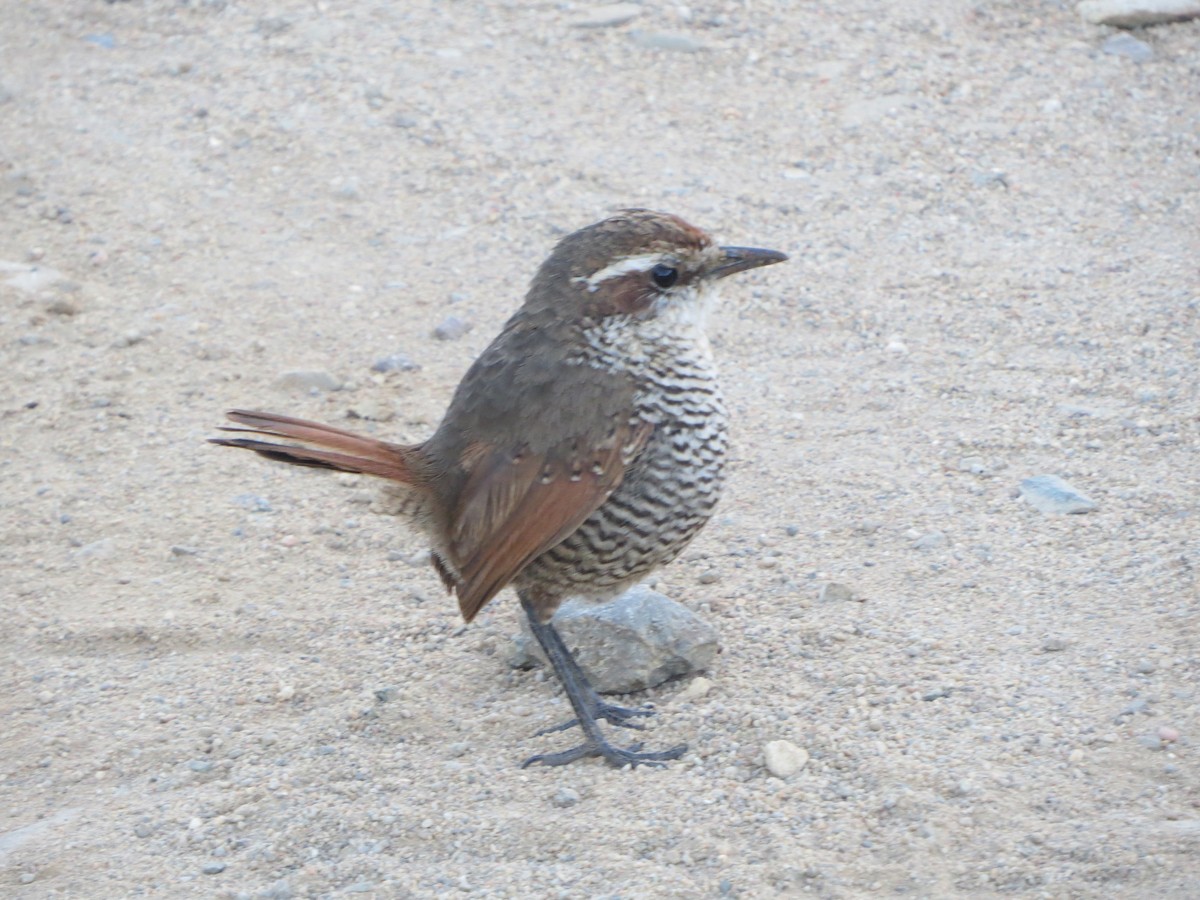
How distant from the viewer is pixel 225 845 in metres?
4.10

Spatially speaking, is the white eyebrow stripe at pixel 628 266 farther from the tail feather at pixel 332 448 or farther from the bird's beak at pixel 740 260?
the tail feather at pixel 332 448

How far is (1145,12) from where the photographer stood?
8047 mm

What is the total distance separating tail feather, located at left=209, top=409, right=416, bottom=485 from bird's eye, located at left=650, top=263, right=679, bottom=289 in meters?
0.92

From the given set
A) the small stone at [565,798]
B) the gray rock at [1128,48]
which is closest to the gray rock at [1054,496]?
the small stone at [565,798]

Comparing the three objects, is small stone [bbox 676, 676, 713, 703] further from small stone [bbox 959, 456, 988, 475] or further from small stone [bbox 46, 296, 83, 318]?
small stone [bbox 46, 296, 83, 318]

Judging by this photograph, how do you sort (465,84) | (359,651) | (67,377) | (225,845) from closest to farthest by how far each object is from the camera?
(225,845) → (359,651) → (67,377) → (465,84)

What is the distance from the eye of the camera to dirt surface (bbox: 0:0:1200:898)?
4.02m

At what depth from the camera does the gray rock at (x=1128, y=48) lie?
7938 mm

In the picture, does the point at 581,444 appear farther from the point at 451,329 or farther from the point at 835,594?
the point at 451,329

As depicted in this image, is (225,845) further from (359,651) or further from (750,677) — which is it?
(750,677)

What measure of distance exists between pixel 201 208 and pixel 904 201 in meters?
3.42

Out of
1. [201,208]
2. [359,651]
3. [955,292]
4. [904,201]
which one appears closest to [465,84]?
[201,208]

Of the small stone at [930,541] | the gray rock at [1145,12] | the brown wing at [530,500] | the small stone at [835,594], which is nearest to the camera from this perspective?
the brown wing at [530,500]

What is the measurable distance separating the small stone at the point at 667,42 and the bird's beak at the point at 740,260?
4.04m
